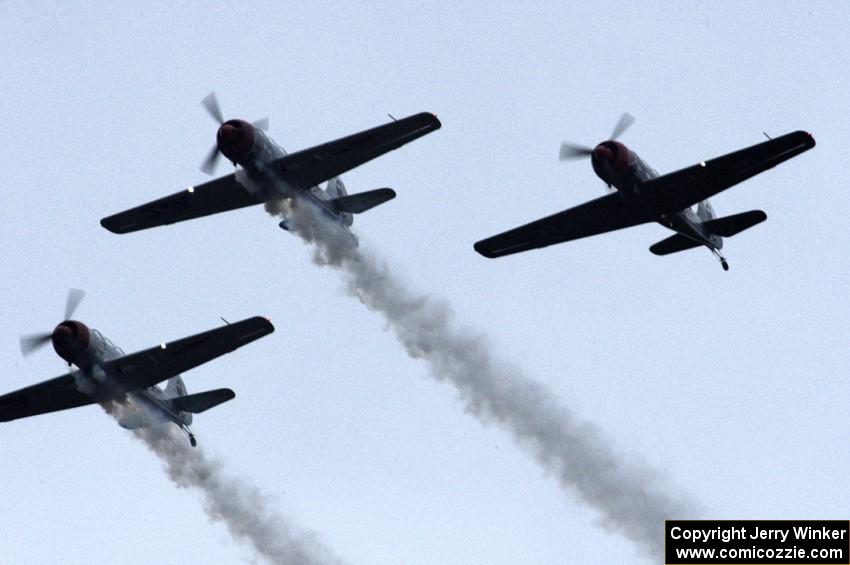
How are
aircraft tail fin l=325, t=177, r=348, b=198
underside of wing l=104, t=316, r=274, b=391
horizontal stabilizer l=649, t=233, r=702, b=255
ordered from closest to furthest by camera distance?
underside of wing l=104, t=316, r=274, b=391 → horizontal stabilizer l=649, t=233, r=702, b=255 → aircraft tail fin l=325, t=177, r=348, b=198

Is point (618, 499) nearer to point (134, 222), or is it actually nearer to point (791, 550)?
point (791, 550)

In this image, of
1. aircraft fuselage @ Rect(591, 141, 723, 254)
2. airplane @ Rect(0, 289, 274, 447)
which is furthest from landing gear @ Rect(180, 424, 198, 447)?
aircraft fuselage @ Rect(591, 141, 723, 254)

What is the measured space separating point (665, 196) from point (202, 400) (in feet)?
52.1

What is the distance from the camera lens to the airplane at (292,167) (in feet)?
203

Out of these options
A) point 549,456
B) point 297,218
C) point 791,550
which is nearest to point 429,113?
point 297,218

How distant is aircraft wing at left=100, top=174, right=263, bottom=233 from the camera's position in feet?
218

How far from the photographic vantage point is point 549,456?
212 ft

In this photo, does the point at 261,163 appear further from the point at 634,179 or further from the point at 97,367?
the point at 634,179

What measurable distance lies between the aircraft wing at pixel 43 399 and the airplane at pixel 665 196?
15.3 m

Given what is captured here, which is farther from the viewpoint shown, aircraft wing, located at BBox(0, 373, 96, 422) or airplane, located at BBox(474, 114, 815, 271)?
aircraft wing, located at BBox(0, 373, 96, 422)

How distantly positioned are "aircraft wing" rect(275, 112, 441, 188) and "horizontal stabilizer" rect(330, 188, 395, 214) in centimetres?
94

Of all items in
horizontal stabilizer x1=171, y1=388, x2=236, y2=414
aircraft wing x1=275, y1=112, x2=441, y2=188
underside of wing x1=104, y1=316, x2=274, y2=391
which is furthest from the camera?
aircraft wing x1=275, y1=112, x2=441, y2=188

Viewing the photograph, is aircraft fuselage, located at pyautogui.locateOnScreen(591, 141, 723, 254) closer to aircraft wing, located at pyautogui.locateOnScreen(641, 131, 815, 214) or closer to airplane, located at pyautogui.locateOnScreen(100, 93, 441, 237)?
aircraft wing, located at pyautogui.locateOnScreen(641, 131, 815, 214)

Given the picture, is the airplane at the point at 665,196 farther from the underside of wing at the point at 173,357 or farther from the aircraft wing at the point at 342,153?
the underside of wing at the point at 173,357
